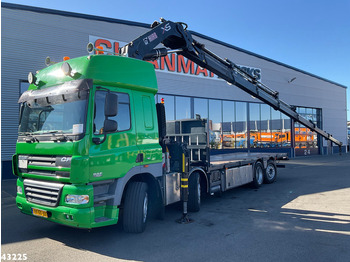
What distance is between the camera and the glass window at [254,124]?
79.8 feet

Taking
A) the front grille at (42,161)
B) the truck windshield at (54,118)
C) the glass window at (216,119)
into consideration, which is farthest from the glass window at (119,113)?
the glass window at (216,119)

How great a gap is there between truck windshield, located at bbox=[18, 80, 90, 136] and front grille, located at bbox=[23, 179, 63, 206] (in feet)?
2.91

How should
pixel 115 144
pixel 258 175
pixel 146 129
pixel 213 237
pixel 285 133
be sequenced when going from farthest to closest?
1. pixel 285 133
2. pixel 258 175
3. pixel 146 129
4. pixel 213 237
5. pixel 115 144

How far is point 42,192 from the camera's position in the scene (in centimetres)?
488

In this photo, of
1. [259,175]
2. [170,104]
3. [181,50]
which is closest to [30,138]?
[181,50]

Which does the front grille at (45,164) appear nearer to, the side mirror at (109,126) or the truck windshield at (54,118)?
the truck windshield at (54,118)

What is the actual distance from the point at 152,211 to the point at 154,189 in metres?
0.66

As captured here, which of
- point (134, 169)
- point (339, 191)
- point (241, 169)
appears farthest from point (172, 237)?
point (339, 191)

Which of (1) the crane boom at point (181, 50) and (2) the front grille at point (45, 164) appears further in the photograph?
(1) the crane boom at point (181, 50)

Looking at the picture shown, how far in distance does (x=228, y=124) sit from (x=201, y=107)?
10.8 feet

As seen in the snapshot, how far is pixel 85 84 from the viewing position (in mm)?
4707

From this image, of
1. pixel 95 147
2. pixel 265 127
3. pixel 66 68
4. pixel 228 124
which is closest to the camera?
pixel 95 147

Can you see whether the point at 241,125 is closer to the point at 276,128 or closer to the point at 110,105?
the point at 276,128

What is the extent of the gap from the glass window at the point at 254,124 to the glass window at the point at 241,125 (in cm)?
73
